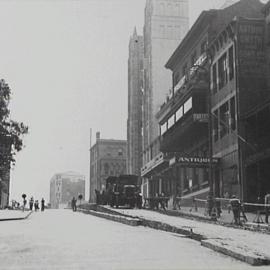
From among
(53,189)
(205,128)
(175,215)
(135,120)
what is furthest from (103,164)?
(175,215)

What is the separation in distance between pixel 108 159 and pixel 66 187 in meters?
41.9

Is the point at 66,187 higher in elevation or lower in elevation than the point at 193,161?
higher

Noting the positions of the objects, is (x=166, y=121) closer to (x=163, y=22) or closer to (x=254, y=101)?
(x=254, y=101)

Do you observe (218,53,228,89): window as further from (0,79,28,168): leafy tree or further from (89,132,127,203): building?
(89,132,127,203): building

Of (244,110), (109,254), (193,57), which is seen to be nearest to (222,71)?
(244,110)

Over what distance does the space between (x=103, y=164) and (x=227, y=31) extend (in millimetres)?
91722

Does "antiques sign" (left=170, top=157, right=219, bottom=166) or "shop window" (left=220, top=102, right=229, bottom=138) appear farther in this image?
"antiques sign" (left=170, top=157, right=219, bottom=166)

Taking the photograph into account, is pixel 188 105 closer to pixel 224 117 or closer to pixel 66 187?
pixel 224 117

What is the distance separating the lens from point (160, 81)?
82.8 m

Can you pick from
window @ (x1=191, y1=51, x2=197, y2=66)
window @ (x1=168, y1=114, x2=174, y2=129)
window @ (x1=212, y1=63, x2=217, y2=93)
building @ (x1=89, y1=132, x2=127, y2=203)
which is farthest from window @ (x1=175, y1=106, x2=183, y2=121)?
building @ (x1=89, y1=132, x2=127, y2=203)

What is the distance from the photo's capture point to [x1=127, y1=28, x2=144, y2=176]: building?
327 ft

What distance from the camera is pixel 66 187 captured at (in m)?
164

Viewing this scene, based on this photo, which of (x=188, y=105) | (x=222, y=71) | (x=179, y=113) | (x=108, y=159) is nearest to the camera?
(x=222, y=71)

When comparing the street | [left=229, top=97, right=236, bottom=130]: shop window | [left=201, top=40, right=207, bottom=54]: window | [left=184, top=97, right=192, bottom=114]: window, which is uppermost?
[left=201, top=40, right=207, bottom=54]: window
